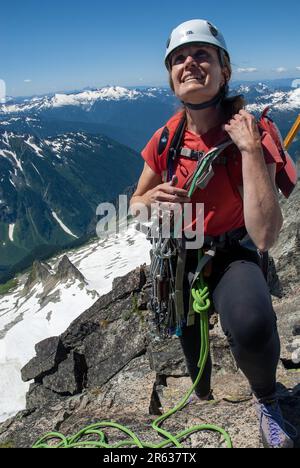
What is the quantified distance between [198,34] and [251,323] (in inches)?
152

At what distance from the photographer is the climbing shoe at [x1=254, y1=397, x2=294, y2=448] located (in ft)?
18.5

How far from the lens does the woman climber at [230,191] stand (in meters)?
5.24

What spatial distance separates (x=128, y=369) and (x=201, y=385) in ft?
25.7

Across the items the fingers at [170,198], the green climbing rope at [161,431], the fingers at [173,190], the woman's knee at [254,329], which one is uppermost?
the fingers at [173,190]

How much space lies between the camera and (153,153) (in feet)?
20.8

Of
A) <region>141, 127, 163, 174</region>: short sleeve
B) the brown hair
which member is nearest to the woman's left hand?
the brown hair

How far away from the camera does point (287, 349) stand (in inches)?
402

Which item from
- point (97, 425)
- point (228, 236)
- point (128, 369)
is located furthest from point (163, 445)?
point (128, 369)

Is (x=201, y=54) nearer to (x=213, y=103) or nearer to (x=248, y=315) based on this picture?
(x=213, y=103)

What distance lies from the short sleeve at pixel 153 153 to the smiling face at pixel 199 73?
73 centimetres

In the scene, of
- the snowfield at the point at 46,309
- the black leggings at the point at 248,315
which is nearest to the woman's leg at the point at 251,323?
the black leggings at the point at 248,315

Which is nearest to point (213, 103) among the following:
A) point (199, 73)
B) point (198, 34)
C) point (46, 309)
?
point (199, 73)

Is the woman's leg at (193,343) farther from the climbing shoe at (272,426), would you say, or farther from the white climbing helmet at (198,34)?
the white climbing helmet at (198,34)
